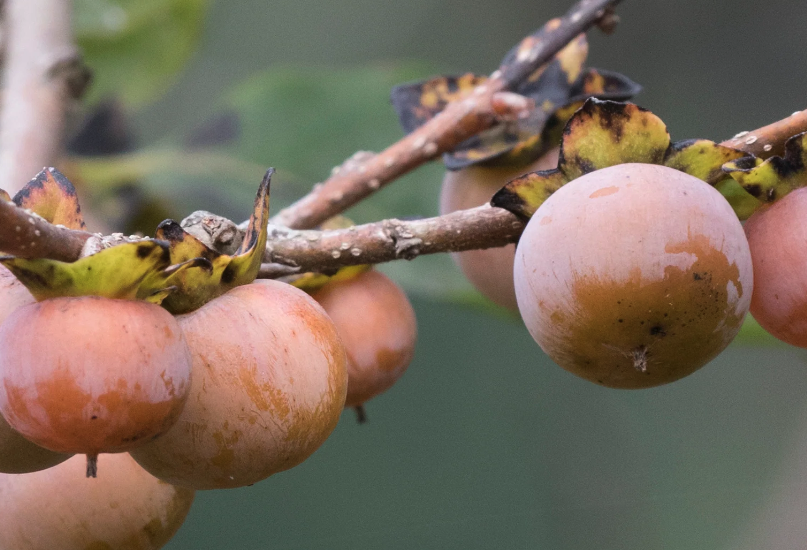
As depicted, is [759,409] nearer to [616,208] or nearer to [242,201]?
[242,201]

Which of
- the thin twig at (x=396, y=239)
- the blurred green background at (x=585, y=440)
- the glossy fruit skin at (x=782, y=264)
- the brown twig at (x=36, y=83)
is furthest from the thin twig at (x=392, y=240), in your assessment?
the blurred green background at (x=585, y=440)

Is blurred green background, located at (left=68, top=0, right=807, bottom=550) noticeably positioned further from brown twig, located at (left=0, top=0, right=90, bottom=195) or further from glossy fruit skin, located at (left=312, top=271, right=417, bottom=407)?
glossy fruit skin, located at (left=312, top=271, right=417, bottom=407)

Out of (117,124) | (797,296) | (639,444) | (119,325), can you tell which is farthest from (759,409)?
(119,325)

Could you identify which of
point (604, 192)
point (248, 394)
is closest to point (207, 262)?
point (248, 394)

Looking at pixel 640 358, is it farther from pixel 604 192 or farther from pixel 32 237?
pixel 32 237

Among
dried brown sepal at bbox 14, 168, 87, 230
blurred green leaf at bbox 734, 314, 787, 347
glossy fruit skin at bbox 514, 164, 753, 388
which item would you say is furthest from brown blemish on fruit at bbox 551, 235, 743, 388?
blurred green leaf at bbox 734, 314, 787, 347

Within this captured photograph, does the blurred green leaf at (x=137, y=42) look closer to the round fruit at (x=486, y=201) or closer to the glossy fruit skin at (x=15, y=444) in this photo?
the round fruit at (x=486, y=201)
